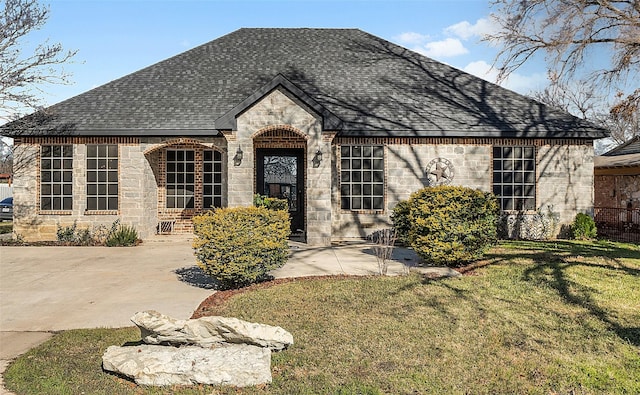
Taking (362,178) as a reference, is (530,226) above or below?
below

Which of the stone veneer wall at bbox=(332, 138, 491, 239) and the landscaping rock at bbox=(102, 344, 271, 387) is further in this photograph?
the stone veneer wall at bbox=(332, 138, 491, 239)

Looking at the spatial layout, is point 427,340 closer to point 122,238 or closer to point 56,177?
point 122,238

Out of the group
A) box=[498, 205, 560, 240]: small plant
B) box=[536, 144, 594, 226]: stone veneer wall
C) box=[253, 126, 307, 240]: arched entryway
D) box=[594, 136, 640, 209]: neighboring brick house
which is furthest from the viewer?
box=[594, 136, 640, 209]: neighboring brick house

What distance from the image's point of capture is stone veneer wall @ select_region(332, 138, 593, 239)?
44.8 feet

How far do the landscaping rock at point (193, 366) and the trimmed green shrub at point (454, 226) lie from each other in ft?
17.3

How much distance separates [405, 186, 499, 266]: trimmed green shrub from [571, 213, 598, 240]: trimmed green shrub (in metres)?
6.61

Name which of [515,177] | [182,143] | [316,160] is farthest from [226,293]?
[515,177]

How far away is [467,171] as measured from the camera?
1380 centimetres

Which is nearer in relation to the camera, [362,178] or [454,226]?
[454,226]

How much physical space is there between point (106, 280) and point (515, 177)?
41.7 feet

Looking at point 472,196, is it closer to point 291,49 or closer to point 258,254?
point 258,254

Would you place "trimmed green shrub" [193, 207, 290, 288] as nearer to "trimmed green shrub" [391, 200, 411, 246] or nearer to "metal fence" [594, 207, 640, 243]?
"trimmed green shrub" [391, 200, 411, 246]

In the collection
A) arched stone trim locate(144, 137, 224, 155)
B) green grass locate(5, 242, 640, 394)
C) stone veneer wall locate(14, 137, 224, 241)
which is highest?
arched stone trim locate(144, 137, 224, 155)

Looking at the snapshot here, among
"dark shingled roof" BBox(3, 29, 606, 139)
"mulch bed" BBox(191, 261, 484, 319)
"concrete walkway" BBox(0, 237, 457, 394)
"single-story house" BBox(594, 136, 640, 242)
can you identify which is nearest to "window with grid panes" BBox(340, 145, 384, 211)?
"dark shingled roof" BBox(3, 29, 606, 139)
